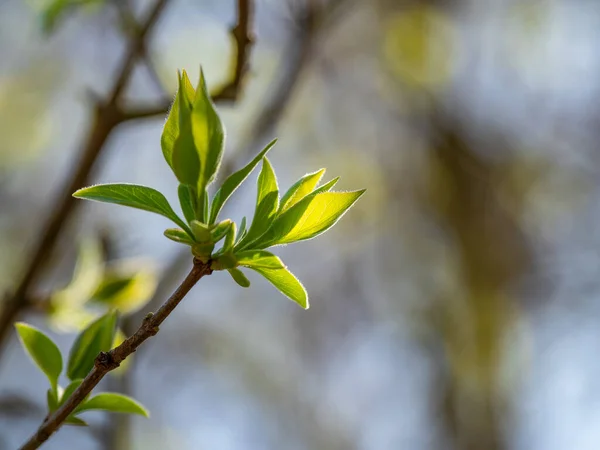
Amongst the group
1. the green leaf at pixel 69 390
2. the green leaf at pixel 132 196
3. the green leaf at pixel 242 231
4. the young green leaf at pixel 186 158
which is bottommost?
the green leaf at pixel 69 390

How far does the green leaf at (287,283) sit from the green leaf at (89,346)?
0.67 ft

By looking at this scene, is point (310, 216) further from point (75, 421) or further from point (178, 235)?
point (75, 421)

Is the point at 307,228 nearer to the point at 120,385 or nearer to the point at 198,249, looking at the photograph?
the point at 198,249

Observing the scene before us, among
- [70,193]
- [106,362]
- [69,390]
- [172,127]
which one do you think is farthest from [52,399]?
[70,193]

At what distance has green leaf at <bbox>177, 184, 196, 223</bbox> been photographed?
481mm

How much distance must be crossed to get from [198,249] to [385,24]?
3506mm

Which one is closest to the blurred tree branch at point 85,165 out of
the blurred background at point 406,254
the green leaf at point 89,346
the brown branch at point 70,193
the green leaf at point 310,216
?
the brown branch at point 70,193

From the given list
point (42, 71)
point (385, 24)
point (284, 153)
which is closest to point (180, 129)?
point (42, 71)

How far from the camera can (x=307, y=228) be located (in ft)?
1.68

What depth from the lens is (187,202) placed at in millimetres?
490

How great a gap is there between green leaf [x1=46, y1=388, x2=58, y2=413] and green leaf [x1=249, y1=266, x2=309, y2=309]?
0.22 metres

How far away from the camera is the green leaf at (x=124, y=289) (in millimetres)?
1063

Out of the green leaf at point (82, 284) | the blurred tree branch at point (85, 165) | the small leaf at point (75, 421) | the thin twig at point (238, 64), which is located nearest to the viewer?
the small leaf at point (75, 421)

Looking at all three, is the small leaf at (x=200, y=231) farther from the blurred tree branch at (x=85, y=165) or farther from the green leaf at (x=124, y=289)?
the green leaf at (x=124, y=289)
